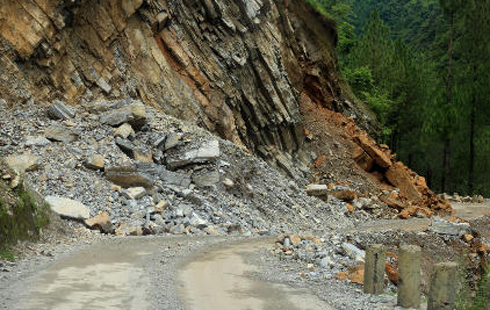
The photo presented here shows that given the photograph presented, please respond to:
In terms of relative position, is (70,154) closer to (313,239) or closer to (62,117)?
(62,117)

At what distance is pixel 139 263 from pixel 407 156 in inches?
1744

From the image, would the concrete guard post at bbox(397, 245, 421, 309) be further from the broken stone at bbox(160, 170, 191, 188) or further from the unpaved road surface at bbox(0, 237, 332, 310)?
the broken stone at bbox(160, 170, 191, 188)

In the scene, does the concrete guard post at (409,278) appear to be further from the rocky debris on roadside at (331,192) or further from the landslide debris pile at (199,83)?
the rocky debris on roadside at (331,192)

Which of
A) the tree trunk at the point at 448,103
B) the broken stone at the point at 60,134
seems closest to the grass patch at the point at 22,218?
the broken stone at the point at 60,134

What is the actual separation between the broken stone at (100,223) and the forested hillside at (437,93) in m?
29.8

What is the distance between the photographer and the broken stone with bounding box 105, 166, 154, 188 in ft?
61.2

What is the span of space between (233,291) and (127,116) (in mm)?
14019

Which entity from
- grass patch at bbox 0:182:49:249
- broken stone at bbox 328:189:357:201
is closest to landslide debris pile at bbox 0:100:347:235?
grass patch at bbox 0:182:49:249

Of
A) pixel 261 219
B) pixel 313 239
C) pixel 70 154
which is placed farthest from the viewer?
pixel 261 219

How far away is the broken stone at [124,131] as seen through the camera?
2131 centimetres

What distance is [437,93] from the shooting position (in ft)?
146

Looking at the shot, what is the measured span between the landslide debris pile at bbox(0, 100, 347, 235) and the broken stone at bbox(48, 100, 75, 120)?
0.04 m

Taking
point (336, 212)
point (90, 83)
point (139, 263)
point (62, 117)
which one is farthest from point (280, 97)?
point (139, 263)

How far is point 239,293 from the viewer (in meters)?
9.41
